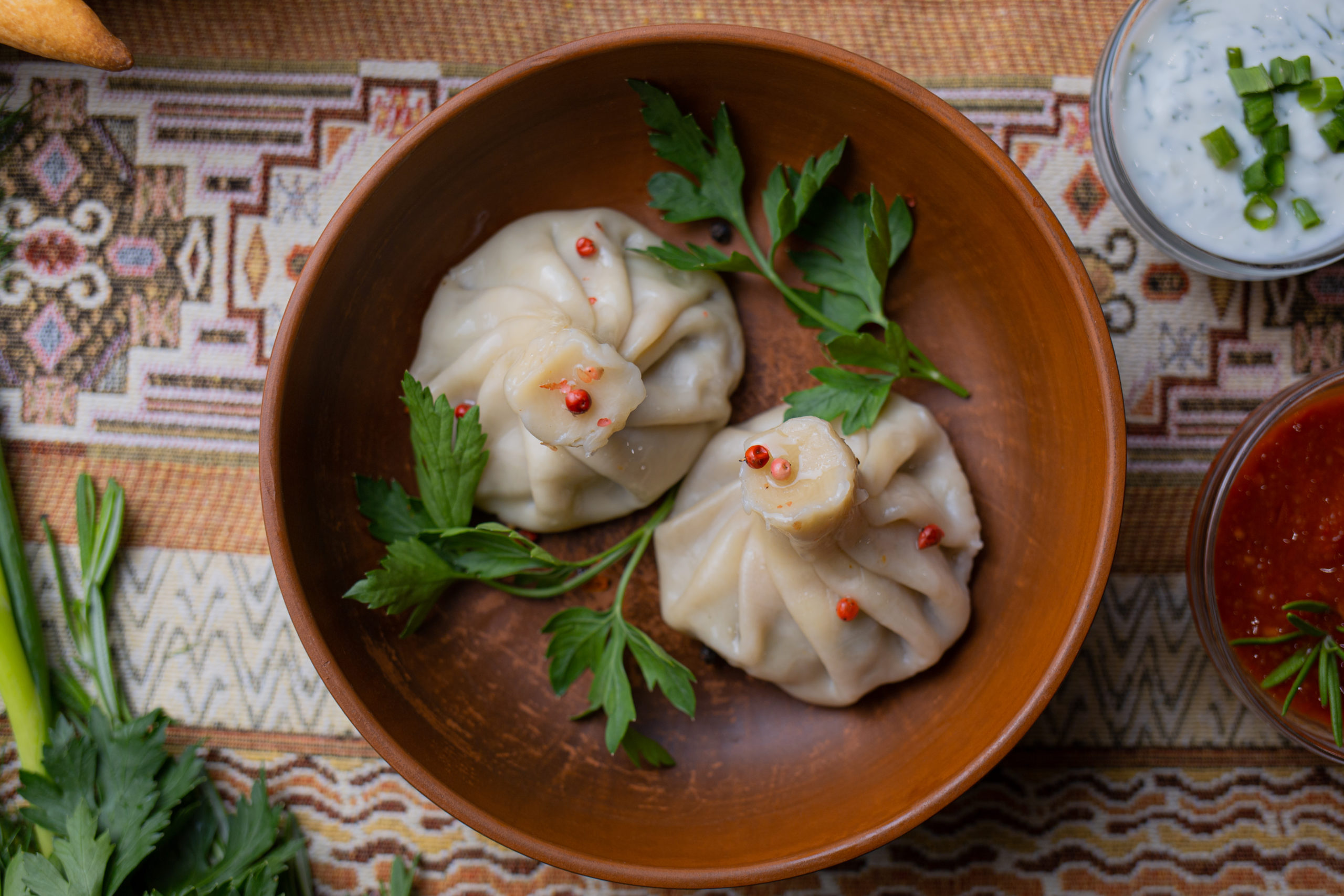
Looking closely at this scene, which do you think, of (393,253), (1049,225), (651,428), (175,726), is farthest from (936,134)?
(175,726)

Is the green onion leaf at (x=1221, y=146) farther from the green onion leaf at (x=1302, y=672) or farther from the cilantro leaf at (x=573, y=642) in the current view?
the cilantro leaf at (x=573, y=642)

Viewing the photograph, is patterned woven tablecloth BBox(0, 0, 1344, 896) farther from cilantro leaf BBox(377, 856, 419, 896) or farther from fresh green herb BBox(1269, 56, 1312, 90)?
fresh green herb BBox(1269, 56, 1312, 90)

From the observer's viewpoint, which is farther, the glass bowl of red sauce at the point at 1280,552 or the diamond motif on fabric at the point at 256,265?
the diamond motif on fabric at the point at 256,265

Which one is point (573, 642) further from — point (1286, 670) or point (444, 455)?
point (1286, 670)

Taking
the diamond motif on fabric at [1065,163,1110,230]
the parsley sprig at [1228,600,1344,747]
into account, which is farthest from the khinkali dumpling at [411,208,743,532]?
the parsley sprig at [1228,600,1344,747]

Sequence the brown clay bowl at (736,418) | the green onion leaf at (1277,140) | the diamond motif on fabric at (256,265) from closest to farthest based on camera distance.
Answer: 1. the brown clay bowl at (736,418)
2. the green onion leaf at (1277,140)
3. the diamond motif on fabric at (256,265)

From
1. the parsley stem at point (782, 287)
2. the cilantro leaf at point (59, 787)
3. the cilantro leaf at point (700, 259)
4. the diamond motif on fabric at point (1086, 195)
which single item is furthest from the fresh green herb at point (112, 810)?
the diamond motif on fabric at point (1086, 195)

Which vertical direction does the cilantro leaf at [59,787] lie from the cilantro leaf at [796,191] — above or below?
below

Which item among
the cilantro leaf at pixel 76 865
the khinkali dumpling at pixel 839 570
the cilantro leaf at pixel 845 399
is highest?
the cilantro leaf at pixel 845 399
